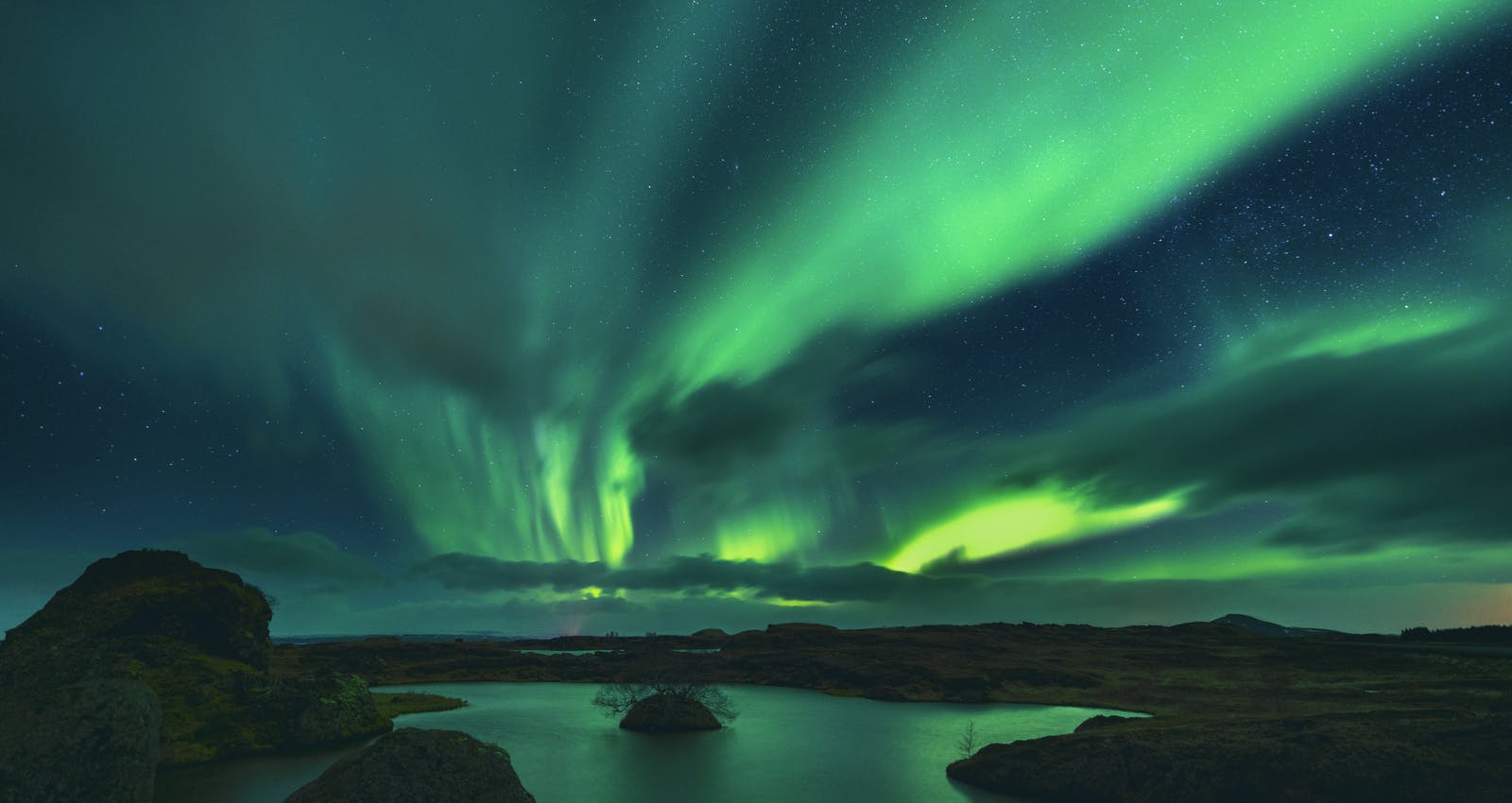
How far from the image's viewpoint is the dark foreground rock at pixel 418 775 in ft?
89.4

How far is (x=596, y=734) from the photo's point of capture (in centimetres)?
5953

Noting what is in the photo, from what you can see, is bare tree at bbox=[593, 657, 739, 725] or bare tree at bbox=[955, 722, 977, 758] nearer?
bare tree at bbox=[955, 722, 977, 758]

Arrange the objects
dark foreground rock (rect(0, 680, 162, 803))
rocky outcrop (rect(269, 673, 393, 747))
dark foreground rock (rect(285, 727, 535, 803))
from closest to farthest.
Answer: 1. dark foreground rock (rect(0, 680, 162, 803))
2. dark foreground rock (rect(285, 727, 535, 803))
3. rocky outcrop (rect(269, 673, 393, 747))

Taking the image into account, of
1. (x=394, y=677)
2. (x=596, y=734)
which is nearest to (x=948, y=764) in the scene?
(x=596, y=734)

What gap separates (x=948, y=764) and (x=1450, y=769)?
26224mm

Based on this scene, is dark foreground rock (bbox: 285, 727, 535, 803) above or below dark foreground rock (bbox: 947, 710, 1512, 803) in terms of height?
above

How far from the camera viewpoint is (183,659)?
50.6 meters

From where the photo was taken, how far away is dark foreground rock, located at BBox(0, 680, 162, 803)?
25422 mm

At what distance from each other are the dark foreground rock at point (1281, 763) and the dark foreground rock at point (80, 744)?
4487 cm

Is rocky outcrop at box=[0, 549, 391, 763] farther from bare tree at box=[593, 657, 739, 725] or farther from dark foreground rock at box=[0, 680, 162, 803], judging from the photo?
bare tree at box=[593, 657, 739, 725]

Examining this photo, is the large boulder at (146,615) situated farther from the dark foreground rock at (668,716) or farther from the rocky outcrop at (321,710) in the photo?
the dark foreground rock at (668,716)

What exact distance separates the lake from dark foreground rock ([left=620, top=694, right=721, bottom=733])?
1.32 m

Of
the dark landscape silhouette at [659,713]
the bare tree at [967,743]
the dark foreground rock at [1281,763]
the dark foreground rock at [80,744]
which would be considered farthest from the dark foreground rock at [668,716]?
the dark foreground rock at [80,744]

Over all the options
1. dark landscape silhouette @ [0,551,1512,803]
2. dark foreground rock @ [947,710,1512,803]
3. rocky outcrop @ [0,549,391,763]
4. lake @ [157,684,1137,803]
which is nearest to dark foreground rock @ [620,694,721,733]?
dark landscape silhouette @ [0,551,1512,803]
